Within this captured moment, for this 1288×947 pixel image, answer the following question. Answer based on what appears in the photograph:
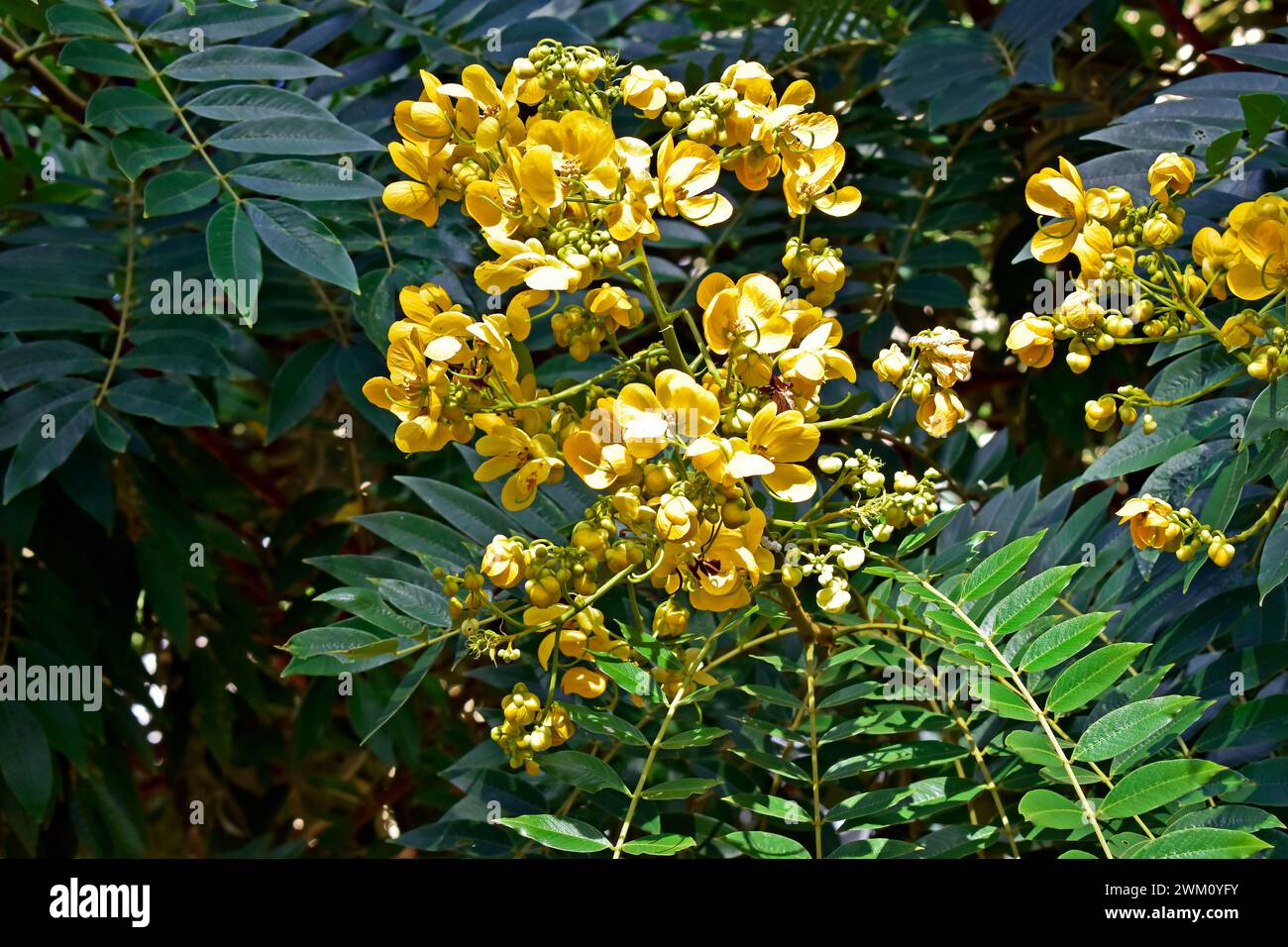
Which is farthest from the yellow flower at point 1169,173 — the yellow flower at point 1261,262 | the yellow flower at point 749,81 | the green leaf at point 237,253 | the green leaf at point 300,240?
the green leaf at point 237,253

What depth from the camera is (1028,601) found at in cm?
123

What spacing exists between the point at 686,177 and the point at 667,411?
0.24 m

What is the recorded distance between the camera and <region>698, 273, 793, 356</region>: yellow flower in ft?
3.73

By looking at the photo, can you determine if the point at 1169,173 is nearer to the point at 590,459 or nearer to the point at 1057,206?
the point at 1057,206

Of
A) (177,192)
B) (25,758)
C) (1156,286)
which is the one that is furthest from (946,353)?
(25,758)

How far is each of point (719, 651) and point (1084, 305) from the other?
2.08 feet

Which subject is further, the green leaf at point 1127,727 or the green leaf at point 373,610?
the green leaf at point 373,610

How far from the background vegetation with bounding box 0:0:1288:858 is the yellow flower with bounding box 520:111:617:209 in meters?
0.48

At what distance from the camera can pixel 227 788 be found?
8.54 ft

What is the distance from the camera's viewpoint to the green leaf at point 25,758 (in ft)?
5.89

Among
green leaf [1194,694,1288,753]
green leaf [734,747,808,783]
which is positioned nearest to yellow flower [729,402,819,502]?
green leaf [734,747,808,783]

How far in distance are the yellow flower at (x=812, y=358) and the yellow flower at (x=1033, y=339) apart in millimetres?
223

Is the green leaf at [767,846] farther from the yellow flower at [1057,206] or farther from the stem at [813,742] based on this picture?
the yellow flower at [1057,206]
